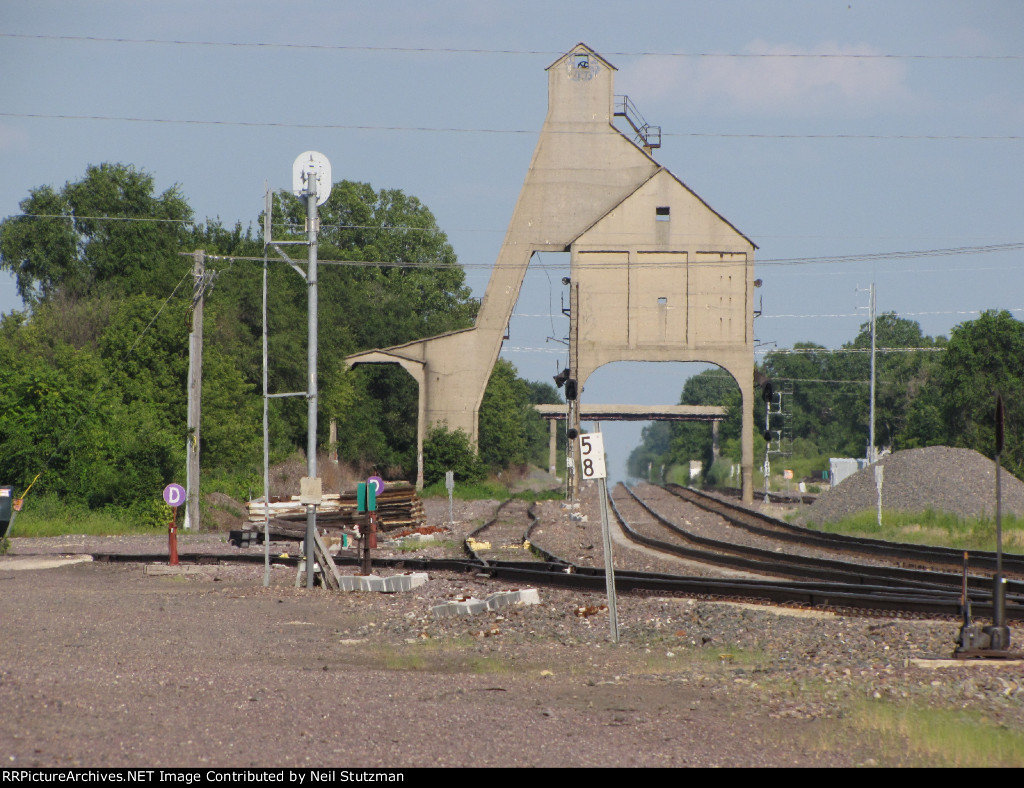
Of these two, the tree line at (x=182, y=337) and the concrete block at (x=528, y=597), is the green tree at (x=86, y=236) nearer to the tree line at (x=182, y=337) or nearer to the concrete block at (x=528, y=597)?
the tree line at (x=182, y=337)

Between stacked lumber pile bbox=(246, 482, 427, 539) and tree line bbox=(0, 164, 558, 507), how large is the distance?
223 inches

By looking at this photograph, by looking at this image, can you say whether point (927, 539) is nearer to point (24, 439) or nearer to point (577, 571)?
point (577, 571)

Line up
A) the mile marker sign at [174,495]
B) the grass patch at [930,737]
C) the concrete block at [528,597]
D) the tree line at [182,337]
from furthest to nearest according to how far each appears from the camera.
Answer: the tree line at [182,337]
the mile marker sign at [174,495]
the concrete block at [528,597]
the grass patch at [930,737]

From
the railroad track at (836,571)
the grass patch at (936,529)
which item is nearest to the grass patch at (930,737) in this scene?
the railroad track at (836,571)

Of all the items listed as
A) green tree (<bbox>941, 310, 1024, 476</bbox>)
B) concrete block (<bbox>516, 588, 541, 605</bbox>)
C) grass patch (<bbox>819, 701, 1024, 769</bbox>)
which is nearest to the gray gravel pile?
concrete block (<bbox>516, 588, 541, 605</bbox>)

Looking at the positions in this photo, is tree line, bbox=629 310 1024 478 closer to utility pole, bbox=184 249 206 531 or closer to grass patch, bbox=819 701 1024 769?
utility pole, bbox=184 249 206 531

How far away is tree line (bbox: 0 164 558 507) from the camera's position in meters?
37.4

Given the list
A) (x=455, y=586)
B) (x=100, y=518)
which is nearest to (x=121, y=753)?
→ (x=455, y=586)

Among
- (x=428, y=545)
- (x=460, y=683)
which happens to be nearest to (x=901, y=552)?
(x=428, y=545)

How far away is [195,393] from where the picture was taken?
32.8m

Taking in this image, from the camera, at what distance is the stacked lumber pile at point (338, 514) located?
31453 millimetres

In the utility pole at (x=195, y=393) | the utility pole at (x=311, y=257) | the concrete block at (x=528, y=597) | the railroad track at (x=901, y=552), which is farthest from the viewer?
the utility pole at (x=195, y=393)

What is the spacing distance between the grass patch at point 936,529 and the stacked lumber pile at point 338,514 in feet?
42.7

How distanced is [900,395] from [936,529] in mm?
85587
